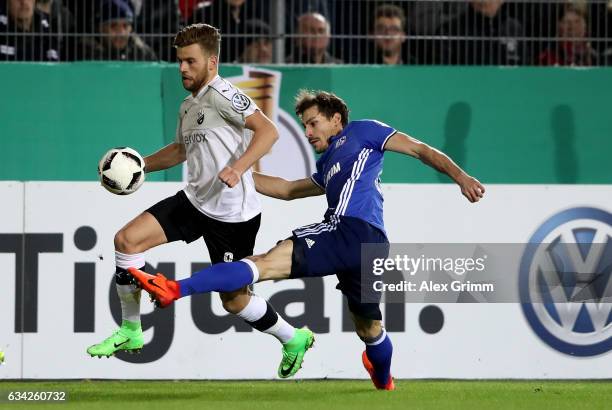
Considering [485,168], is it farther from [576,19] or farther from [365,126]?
[365,126]

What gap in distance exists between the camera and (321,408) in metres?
7.07

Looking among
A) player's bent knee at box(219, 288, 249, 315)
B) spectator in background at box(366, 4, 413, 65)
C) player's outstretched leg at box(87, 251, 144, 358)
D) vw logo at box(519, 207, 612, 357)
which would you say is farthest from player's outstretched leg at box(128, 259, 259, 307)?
spectator in background at box(366, 4, 413, 65)

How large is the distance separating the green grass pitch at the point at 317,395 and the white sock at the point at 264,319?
0.36 meters

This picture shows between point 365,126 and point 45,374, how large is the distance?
2.93 metres

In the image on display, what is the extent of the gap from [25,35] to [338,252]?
5.07 metres

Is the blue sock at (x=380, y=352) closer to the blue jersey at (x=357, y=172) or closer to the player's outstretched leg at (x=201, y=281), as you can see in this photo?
the blue jersey at (x=357, y=172)

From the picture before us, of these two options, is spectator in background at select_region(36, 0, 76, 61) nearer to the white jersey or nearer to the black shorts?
the white jersey

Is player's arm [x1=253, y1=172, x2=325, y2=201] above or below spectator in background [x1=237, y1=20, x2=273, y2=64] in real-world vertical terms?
below

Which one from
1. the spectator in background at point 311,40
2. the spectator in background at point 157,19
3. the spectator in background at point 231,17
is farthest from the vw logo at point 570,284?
the spectator in background at point 157,19

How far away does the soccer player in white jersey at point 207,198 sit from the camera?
774cm

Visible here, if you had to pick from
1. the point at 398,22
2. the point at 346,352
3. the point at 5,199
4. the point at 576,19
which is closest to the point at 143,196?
the point at 5,199

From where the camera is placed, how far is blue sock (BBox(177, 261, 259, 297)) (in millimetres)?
7258

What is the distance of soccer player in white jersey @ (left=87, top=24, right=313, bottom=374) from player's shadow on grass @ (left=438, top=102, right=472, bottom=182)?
413 centimetres

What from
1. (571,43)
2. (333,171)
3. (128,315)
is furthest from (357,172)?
(571,43)
